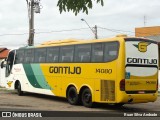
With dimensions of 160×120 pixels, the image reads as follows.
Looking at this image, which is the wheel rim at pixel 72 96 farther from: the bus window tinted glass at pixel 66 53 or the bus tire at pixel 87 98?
the bus window tinted glass at pixel 66 53

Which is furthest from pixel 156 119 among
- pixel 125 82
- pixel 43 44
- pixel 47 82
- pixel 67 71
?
pixel 43 44

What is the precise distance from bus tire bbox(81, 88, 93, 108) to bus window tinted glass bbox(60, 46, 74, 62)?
195 centimetres

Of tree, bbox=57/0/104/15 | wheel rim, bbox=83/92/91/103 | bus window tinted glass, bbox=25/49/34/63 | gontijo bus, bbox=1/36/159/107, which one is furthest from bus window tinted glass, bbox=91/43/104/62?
tree, bbox=57/0/104/15

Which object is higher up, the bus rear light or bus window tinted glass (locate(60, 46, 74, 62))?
bus window tinted glass (locate(60, 46, 74, 62))

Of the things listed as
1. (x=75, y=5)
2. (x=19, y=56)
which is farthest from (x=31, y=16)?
(x=75, y=5)

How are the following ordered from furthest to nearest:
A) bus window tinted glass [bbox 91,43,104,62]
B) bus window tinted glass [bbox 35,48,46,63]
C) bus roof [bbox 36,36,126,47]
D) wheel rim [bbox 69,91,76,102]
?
1. bus window tinted glass [bbox 35,48,46,63]
2. wheel rim [bbox 69,91,76,102]
3. bus window tinted glass [bbox 91,43,104,62]
4. bus roof [bbox 36,36,126,47]

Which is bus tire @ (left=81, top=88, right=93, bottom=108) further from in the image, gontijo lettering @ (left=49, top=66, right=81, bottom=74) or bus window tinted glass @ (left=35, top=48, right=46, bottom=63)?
bus window tinted glass @ (left=35, top=48, right=46, bottom=63)

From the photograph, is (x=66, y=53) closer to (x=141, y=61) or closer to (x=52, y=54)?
(x=52, y=54)

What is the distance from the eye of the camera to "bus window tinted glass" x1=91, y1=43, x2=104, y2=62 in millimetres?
17198

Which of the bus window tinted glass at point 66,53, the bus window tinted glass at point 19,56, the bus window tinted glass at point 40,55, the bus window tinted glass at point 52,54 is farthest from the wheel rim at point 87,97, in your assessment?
the bus window tinted glass at point 19,56

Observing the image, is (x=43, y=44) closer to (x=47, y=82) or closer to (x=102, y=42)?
(x=47, y=82)

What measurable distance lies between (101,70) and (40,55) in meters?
6.00

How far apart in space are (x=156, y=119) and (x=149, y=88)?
4.97 meters

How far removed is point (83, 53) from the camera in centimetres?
1833
